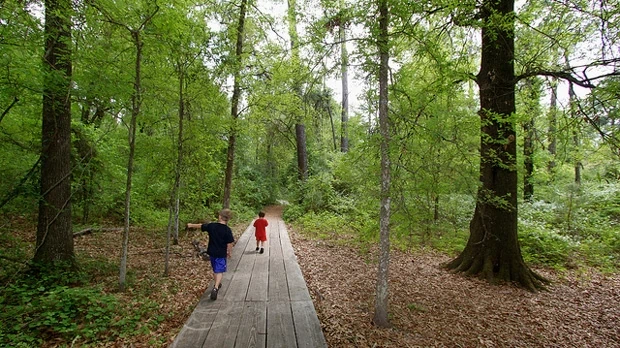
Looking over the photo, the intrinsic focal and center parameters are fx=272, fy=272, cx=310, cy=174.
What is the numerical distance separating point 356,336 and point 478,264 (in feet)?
14.1

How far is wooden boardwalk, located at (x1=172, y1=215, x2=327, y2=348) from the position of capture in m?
3.34

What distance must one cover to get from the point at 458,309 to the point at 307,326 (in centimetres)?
300

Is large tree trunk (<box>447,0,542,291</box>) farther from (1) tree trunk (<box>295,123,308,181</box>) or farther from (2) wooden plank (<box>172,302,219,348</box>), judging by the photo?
(1) tree trunk (<box>295,123,308,181</box>)

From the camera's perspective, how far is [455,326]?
14.2 ft

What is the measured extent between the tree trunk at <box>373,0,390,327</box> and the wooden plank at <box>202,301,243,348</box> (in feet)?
6.76

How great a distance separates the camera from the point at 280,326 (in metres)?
3.68

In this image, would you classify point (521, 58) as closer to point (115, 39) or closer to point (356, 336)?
point (356, 336)

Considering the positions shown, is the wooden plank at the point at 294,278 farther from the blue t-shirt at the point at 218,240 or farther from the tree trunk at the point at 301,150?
the tree trunk at the point at 301,150

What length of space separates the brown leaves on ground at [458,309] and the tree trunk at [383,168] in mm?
351

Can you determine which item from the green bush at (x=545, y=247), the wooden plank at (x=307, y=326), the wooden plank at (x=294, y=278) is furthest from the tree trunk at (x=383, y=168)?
the green bush at (x=545, y=247)

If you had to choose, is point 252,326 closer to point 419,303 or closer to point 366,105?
point 419,303

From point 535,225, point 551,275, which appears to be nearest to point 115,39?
point 551,275

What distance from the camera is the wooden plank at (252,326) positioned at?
3303 mm

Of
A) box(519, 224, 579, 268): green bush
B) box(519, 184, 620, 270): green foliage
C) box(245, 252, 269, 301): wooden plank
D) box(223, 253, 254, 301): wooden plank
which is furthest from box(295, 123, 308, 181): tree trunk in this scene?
box(519, 224, 579, 268): green bush
